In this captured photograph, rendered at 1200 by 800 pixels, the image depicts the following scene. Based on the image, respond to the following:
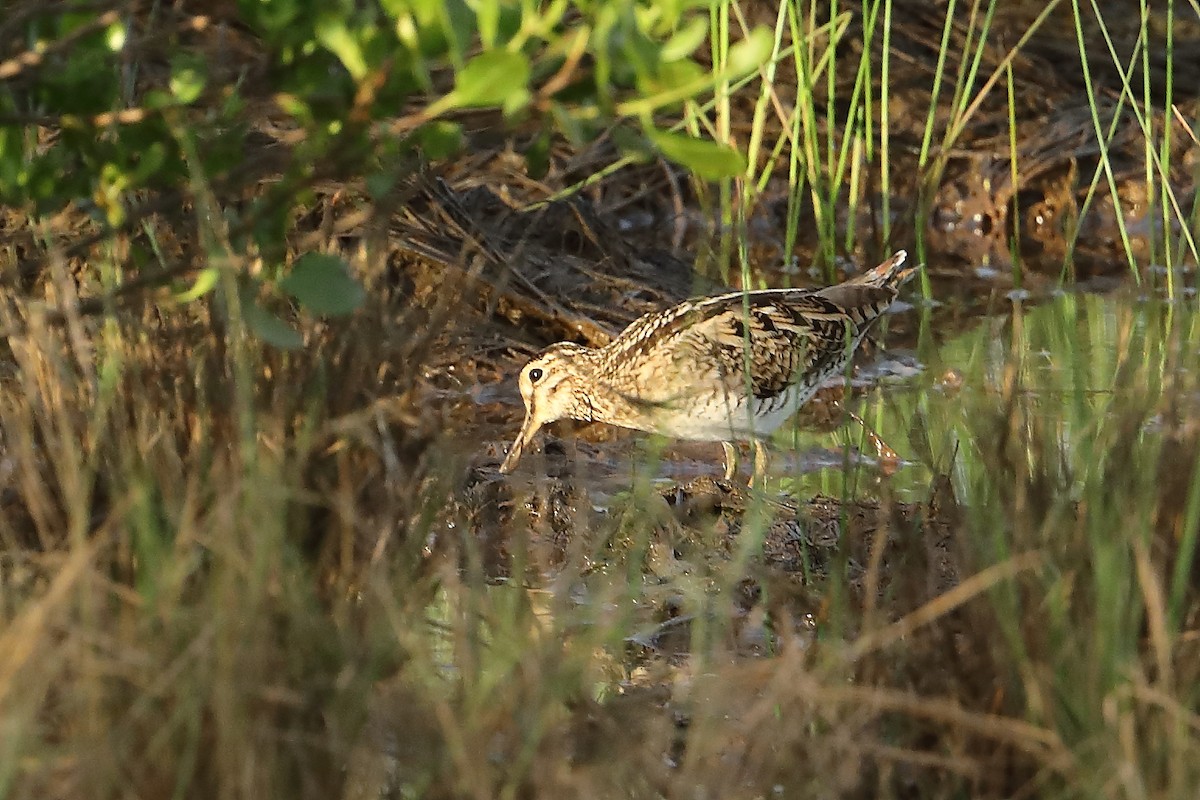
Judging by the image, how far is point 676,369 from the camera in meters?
5.84

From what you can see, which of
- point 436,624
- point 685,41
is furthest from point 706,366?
point 685,41

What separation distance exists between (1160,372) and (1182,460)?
716 mm

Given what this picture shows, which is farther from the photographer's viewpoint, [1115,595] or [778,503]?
[778,503]

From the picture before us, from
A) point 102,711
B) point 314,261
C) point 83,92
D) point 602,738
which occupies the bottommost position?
point 602,738

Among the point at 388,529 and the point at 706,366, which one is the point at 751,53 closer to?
the point at 388,529

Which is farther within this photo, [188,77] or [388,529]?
[388,529]

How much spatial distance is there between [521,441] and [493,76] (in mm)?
3404

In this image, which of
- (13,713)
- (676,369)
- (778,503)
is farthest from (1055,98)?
(13,713)

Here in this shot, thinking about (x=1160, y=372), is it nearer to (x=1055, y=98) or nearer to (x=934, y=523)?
(x=934, y=523)

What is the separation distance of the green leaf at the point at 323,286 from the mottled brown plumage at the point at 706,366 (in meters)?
2.81

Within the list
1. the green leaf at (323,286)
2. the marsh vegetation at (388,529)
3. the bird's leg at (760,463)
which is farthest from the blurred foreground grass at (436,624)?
the bird's leg at (760,463)

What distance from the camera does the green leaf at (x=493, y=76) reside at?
2457 millimetres

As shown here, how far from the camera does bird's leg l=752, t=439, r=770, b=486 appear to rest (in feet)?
17.8

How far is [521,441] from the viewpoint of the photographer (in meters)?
5.83
